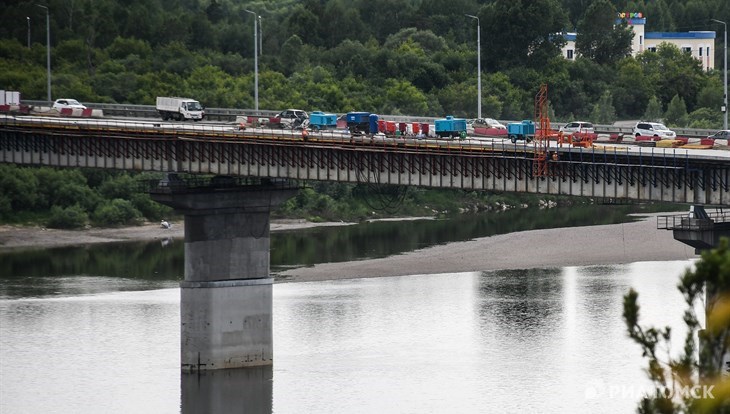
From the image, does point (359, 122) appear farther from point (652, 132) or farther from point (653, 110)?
point (653, 110)

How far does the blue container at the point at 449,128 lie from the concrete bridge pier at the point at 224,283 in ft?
46.5

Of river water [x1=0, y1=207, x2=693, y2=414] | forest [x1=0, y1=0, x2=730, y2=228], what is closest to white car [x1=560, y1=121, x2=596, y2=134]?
river water [x1=0, y1=207, x2=693, y2=414]

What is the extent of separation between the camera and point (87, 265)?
395 ft

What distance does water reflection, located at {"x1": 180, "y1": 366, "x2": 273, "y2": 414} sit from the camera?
7006cm

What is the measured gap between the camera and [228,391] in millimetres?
73500

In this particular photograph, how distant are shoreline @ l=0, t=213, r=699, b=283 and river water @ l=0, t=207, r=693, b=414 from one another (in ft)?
11.8

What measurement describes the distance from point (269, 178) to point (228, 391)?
14201 mm

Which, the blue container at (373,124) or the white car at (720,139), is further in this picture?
the blue container at (373,124)

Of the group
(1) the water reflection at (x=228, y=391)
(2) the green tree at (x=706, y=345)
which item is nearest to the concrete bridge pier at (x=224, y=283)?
(1) the water reflection at (x=228, y=391)

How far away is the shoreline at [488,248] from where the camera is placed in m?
116

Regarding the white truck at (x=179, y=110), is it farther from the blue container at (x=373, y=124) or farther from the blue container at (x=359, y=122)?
the blue container at (x=373, y=124)

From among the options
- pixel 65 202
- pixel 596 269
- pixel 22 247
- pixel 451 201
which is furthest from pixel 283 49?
pixel 596 269

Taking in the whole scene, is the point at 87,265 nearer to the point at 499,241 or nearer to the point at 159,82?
the point at 499,241

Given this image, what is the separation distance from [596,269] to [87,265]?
1565 inches
